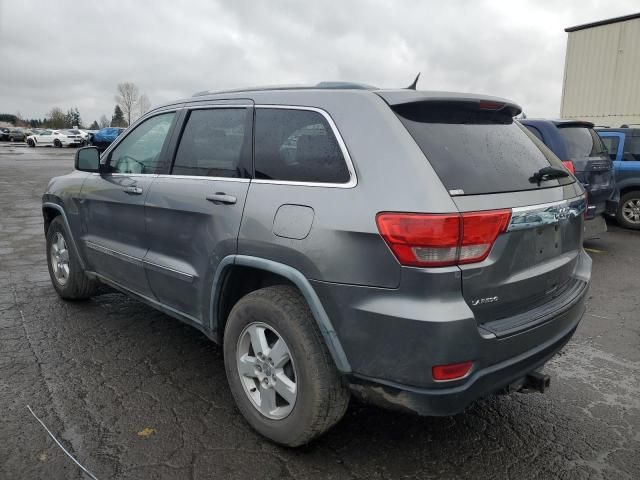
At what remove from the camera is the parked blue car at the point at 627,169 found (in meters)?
9.09

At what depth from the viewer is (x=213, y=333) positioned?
10.1 ft

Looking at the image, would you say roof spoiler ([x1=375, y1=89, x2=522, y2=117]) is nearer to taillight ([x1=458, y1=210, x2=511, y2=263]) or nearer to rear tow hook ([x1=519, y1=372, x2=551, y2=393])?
taillight ([x1=458, y1=210, x2=511, y2=263])

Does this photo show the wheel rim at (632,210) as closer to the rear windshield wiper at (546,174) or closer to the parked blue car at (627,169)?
the parked blue car at (627,169)

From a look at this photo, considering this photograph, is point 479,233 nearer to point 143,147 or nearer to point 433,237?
point 433,237

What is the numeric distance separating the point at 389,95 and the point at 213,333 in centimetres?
165

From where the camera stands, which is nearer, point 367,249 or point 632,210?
point 367,249

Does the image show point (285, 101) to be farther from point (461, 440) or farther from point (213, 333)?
point (461, 440)

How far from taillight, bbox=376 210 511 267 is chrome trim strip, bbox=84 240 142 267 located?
6.79 ft

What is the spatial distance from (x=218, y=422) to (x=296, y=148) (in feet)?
→ 5.16

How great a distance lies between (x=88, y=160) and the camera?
13.5 feet

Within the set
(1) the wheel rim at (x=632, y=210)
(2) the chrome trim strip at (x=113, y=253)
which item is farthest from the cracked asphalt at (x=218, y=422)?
(1) the wheel rim at (x=632, y=210)

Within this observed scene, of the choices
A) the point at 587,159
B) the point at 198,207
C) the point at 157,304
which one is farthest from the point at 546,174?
the point at 587,159

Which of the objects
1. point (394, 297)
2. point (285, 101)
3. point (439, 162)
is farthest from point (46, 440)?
point (439, 162)

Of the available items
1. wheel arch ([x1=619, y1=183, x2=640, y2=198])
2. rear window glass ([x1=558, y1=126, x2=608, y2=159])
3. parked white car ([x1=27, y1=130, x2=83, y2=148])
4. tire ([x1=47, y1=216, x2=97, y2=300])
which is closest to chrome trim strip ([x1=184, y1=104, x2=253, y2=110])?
tire ([x1=47, y1=216, x2=97, y2=300])
